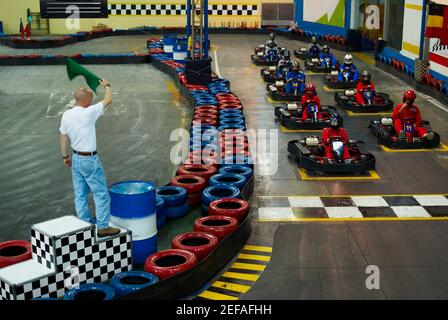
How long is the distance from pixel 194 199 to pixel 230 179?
1.53 ft

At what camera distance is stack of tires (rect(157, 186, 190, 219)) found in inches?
238

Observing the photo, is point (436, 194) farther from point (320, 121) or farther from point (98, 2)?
point (98, 2)

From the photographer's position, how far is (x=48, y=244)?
14.2 ft

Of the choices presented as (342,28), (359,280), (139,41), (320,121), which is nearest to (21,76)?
(139,41)

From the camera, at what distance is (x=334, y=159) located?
25.5 ft

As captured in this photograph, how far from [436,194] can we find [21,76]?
36.1ft

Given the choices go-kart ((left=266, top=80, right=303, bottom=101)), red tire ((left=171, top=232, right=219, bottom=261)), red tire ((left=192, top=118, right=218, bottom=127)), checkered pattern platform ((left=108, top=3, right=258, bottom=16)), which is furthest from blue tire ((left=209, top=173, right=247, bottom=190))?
checkered pattern platform ((left=108, top=3, right=258, bottom=16))

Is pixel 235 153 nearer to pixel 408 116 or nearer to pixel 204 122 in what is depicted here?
pixel 204 122

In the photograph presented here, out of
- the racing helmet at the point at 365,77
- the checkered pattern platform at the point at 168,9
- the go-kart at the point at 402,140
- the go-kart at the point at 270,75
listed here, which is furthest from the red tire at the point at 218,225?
the checkered pattern platform at the point at 168,9

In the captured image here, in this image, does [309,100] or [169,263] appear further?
[309,100]

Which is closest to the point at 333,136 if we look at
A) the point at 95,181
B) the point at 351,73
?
the point at 95,181

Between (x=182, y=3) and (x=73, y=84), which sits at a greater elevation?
(x=182, y=3)

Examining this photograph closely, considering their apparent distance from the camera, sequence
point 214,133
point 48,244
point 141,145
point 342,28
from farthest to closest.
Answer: point 342,28
point 141,145
point 214,133
point 48,244

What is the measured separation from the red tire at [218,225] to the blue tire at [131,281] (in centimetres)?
91
